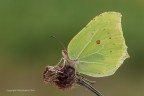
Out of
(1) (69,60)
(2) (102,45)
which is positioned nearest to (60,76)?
(1) (69,60)

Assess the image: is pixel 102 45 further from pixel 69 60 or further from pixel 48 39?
pixel 48 39

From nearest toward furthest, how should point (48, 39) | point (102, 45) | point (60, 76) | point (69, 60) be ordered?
1. point (60, 76)
2. point (69, 60)
3. point (102, 45)
4. point (48, 39)

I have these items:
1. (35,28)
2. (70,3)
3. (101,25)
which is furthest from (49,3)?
(101,25)

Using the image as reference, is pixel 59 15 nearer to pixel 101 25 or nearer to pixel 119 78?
pixel 119 78

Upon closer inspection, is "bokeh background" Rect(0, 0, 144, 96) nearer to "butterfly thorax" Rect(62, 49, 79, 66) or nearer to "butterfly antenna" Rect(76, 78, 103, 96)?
→ "butterfly thorax" Rect(62, 49, 79, 66)

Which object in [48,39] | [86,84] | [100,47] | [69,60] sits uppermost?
[48,39]

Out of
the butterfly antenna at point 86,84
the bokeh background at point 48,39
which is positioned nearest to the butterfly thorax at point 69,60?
the butterfly antenna at point 86,84
